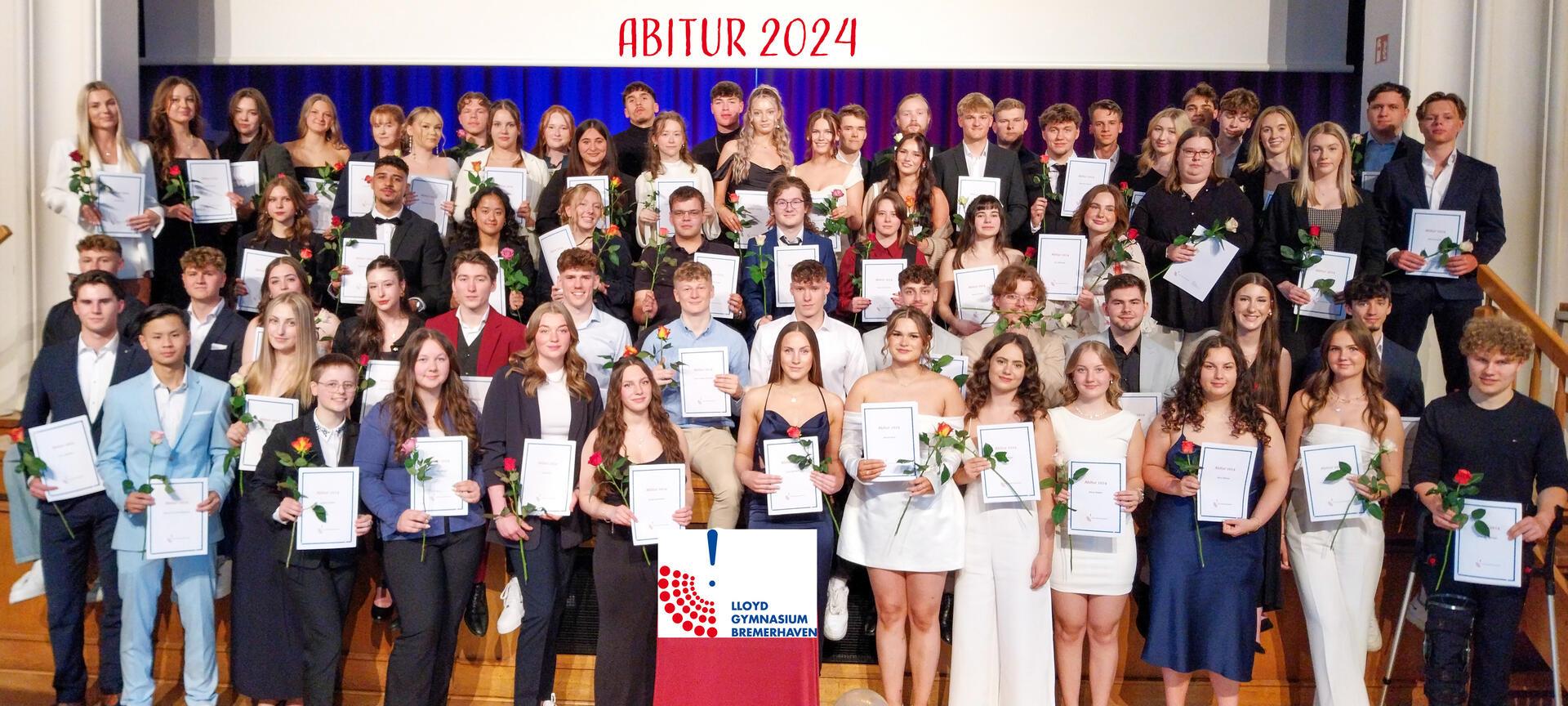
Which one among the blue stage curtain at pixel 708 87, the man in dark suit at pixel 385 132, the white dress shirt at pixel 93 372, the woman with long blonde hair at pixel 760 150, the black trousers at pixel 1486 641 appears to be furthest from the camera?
the blue stage curtain at pixel 708 87

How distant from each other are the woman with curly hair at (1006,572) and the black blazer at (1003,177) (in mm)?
1808

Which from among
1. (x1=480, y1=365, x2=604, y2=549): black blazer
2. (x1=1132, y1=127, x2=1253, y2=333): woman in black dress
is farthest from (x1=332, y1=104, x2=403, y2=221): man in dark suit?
(x1=1132, y1=127, x2=1253, y2=333): woman in black dress

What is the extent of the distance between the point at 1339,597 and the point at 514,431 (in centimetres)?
312

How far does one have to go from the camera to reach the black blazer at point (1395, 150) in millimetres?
5812

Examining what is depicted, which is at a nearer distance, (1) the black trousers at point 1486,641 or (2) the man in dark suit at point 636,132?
(1) the black trousers at point 1486,641

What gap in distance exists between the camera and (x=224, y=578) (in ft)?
16.0

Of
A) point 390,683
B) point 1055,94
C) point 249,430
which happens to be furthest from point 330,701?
point 1055,94

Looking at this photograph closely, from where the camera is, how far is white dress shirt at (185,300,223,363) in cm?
523

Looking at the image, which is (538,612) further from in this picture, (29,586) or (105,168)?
(105,168)

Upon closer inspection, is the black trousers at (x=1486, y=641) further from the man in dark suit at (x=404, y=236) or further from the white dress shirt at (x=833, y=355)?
the man in dark suit at (x=404, y=236)

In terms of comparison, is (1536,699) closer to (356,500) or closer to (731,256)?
(731,256)

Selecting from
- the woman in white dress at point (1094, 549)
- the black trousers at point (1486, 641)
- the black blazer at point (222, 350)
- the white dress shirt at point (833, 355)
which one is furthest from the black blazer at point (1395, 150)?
the black blazer at point (222, 350)

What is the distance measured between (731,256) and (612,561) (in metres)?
1.65

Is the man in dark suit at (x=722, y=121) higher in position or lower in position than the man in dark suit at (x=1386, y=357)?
higher
